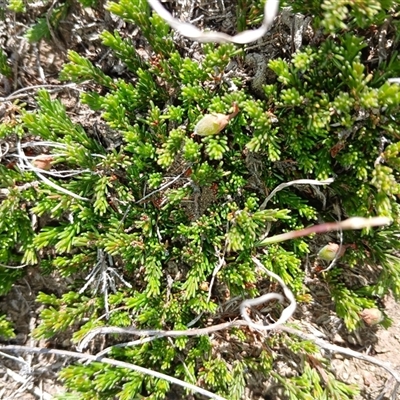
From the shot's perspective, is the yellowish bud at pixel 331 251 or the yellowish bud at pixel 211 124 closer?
the yellowish bud at pixel 211 124

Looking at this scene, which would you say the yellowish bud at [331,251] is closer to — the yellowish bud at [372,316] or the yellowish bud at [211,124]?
the yellowish bud at [372,316]

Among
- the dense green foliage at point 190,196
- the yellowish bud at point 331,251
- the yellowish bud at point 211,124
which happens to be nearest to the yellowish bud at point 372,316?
the dense green foliage at point 190,196

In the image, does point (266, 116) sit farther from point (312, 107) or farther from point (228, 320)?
point (228, 320)

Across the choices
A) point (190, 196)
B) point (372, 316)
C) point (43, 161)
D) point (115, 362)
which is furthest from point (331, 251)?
point (43, 161)

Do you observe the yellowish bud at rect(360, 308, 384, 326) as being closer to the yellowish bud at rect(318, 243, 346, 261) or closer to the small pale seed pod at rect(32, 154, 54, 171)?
the yellowish bud at rect(318, 243, 346, 261)

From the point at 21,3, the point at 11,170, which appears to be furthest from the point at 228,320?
the point at 21,3

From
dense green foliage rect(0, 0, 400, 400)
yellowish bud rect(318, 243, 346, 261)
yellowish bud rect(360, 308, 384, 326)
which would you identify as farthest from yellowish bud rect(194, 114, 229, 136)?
yellowish bud rect(360, 308, 384, 326)

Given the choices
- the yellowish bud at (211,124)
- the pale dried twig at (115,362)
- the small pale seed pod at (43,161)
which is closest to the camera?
the yellowish bud at (211,124)

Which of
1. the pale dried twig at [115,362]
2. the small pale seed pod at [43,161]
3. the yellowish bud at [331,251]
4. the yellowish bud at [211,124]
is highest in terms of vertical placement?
the yellowish bud at [211,124]
